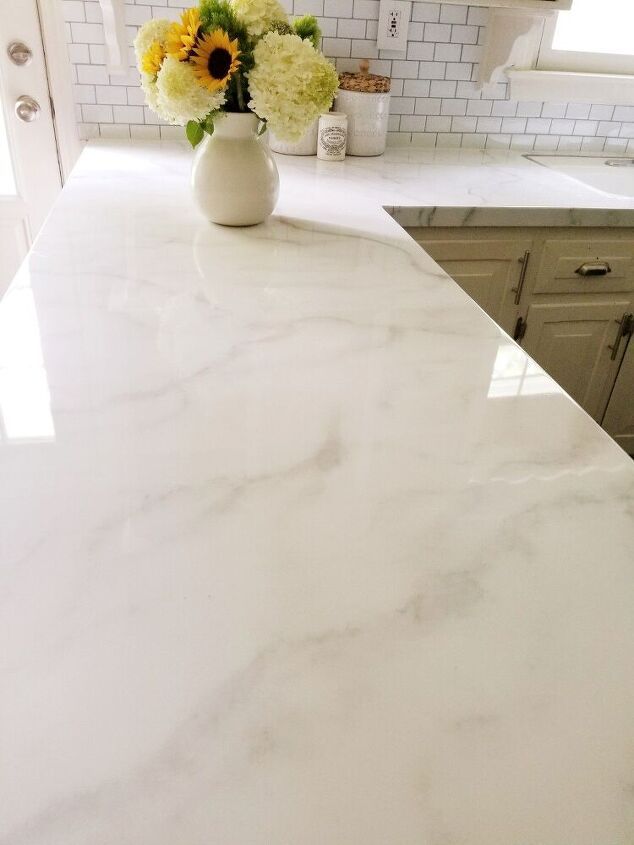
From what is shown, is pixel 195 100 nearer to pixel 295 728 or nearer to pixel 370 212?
pixel 370 212

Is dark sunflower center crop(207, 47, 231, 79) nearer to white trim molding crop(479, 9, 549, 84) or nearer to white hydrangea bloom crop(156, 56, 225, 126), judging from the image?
white hydrangea bloom crop(156, 56, 225, 126)

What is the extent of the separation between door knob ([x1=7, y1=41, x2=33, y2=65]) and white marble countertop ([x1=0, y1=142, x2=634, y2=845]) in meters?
1.17

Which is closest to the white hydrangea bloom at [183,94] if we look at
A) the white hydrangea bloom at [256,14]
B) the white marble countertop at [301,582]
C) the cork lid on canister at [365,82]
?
the white hydrangea bloom at [256,14]

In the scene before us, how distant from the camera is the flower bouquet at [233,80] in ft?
3.37

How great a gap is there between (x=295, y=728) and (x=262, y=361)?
48 cm

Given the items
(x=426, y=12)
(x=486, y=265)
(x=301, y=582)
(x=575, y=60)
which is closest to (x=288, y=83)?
(x=486, y=265)

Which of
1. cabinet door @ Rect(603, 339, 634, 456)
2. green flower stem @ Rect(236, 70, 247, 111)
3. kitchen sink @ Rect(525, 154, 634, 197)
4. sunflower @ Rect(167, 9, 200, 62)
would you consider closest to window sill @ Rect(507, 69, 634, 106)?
kitchen sink @ Rect(525, 154, 634, 197)

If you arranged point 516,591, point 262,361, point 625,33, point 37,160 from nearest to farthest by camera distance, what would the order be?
point 516,591 → point 262,361 → point 37,160 → point 625,33

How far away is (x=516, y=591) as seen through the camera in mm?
501

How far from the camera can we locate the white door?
1.76 m

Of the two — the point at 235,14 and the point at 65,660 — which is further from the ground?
the point at 235,14

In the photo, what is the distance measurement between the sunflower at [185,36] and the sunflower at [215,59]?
1cm

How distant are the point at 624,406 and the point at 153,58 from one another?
1534mm

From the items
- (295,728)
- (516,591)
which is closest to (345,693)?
(295,728)
